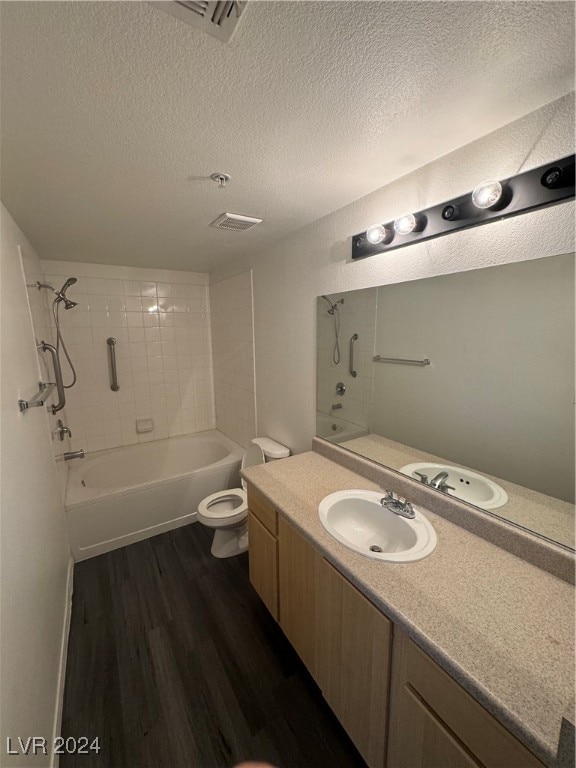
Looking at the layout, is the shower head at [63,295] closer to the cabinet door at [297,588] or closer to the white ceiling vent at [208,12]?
the white ceiling vent at [208,12]

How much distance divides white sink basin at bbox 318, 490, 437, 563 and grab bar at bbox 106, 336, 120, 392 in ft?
8.41

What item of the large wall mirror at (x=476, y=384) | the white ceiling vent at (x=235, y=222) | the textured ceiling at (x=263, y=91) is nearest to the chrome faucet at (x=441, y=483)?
the large wall mirror at (x=476, y=384)

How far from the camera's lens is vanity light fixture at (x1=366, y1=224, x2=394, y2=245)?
4.46 ft

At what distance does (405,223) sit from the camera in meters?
1.25

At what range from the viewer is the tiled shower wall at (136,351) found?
2.79 m

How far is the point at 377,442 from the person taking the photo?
1.60 meters

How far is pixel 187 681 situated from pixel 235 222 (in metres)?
2.40

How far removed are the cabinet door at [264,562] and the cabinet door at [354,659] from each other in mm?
340

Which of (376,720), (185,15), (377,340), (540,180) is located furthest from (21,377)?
(540,180)

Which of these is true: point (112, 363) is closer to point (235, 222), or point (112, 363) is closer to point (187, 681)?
point (235, 222)

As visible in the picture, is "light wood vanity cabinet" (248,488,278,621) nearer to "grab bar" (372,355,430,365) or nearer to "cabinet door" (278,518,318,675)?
"cabinet door" (278,518,318,675)

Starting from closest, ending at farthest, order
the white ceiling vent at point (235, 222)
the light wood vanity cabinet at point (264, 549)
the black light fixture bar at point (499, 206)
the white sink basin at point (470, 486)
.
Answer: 1. the black light fixture bar at point (499, 206)
2. the white sink basin at point (470, 486)
3. the light wood vanity cabinet at point (264, 549)
4. the white ceiling vent at point (235, 222)

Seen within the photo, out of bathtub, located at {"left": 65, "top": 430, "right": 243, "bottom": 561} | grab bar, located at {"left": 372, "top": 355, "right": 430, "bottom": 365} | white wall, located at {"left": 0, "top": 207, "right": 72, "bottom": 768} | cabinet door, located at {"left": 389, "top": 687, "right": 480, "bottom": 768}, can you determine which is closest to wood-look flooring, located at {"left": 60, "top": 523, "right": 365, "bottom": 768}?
white wall, located at {"left": 0, "top": 207, "right": 72, "bottom": 768}

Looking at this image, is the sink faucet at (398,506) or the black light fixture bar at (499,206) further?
the sink faucet at (398,506)
